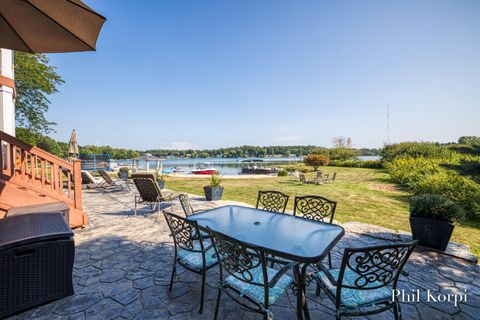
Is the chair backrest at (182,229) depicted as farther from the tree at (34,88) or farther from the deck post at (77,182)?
the tree at (34,88)

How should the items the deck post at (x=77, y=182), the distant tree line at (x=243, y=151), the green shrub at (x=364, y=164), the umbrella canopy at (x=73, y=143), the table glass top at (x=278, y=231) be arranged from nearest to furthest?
the table glass top at (x=278, y=231), the deck post at (x=77, y=182), the umbrella canopy at (x=73, y=143), the green shrub at (x=364, y=164), the distant tree line at (x=243, y=151)

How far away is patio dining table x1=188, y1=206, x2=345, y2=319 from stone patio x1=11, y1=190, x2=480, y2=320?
2.46 feet

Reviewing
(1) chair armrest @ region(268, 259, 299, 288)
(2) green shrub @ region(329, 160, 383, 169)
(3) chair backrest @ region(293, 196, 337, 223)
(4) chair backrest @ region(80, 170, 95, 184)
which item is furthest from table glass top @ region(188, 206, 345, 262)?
(2) green shrub @ region(329, 160, 383, 169)

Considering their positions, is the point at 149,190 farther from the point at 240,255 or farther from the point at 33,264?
the point at 240,255

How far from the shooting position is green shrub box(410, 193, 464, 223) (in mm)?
3333

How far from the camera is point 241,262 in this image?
165 centimetres

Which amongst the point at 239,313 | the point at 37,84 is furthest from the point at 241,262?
the point at 37,84

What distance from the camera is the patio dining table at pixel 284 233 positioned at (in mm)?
1684

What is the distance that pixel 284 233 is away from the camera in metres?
2.19

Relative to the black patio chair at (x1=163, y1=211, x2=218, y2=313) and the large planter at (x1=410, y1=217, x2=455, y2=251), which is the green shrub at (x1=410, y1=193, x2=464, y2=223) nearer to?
the large planter at (x1=410, y1=217, x2=455, y2=251)

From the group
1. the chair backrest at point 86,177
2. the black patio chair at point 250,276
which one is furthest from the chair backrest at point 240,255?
the chair backrest at point 86,177

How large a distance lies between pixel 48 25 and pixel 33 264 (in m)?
2.62

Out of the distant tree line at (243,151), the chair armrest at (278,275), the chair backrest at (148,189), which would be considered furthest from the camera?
the distant tree line at (243,151)

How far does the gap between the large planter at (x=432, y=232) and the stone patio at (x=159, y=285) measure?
0.54ft
